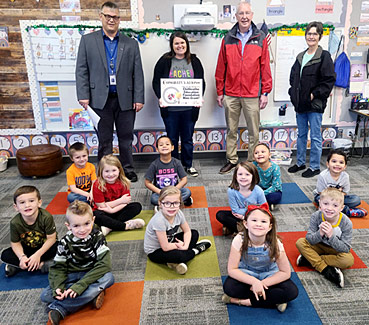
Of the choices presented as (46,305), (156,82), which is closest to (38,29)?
(156,82)

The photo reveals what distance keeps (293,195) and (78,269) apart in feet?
6.99

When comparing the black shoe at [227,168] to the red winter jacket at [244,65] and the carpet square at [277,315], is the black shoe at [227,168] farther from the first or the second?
the carpet square at [277,315]

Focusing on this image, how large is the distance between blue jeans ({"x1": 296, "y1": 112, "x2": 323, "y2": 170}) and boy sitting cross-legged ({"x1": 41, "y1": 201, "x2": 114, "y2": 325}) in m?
2.62

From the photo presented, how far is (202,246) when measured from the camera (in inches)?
92.9

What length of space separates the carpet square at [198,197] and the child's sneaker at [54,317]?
5.06 ft

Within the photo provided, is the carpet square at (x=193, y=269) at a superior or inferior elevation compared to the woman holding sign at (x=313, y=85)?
inferior

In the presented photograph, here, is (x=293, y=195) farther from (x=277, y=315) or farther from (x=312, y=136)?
(x=277, y=315)

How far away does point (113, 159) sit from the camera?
2701mm

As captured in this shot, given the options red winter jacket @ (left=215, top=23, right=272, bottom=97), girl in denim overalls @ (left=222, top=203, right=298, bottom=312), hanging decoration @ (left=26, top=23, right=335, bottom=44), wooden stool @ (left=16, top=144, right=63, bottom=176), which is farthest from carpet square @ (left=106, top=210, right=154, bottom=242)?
hanging decoration @ (left=26, top=23, right=335, bottom=44)

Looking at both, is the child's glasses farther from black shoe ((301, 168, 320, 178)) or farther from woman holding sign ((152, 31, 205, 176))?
black shoe ((301, 168, 320, 178))

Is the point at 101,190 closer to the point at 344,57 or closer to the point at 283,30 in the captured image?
the point at 283,30

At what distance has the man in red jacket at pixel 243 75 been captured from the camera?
11.8 feet

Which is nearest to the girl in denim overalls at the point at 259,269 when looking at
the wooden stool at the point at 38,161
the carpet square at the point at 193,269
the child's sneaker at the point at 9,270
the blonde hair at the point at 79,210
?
the carpet square at the point at 193,269

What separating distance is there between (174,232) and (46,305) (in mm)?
862
